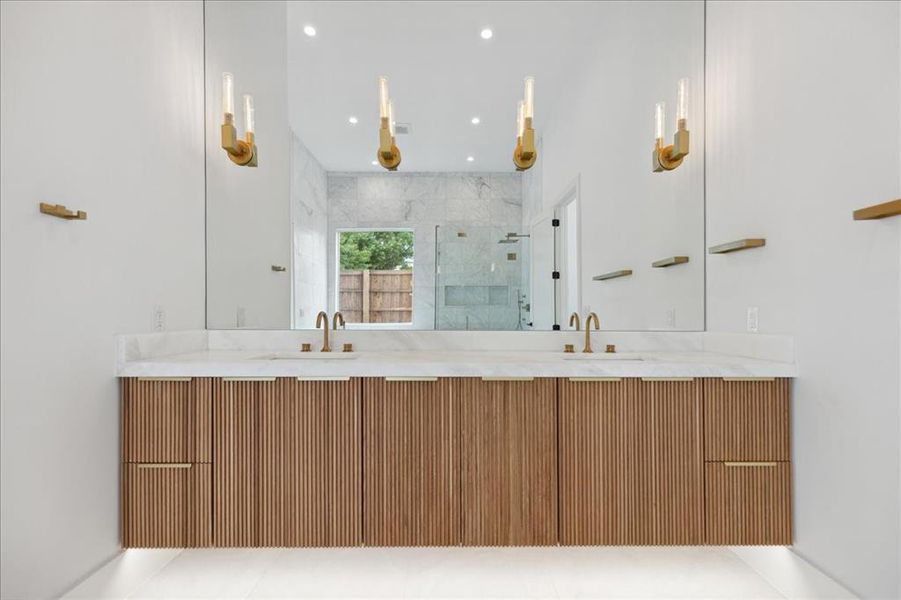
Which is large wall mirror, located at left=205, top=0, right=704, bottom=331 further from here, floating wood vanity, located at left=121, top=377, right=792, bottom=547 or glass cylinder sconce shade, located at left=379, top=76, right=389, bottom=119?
floating wood vanity, located at left=121, top=377, right=792, bottom=547

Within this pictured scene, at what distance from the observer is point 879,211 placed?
52.4 inches

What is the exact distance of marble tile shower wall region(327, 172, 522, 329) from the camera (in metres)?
2.25

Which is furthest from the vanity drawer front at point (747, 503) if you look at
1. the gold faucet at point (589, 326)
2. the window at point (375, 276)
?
the window at point (375, 276)

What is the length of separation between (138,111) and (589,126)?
193 cm

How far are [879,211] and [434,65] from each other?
1813 mm

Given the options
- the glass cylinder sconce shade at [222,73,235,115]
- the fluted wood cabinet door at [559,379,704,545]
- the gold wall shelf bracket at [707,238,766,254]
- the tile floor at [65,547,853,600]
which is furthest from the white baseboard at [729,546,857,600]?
the glass cylinder sconce shade at [222,73,235,115]

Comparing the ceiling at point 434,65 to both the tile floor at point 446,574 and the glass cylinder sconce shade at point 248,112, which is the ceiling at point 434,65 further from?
the tile floor at point 446,574

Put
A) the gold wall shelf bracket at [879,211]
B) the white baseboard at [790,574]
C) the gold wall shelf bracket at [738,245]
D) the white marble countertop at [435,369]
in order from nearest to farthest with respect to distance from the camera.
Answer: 1. the gold wall shelf bracket at [879,211]
2. the white baseboard at [790,574]
3. the white marble countertop at [435,369]
4. the gold wall shelf bracket at [738,245]

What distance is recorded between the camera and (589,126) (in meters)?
2.32

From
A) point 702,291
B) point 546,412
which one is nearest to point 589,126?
point 702,291

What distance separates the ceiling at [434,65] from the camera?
7.53 ft

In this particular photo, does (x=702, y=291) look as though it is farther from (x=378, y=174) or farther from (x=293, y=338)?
(x=293, y=338)

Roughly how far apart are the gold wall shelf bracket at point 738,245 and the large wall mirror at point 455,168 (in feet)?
0.76

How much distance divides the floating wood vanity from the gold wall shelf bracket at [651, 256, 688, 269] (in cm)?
74
